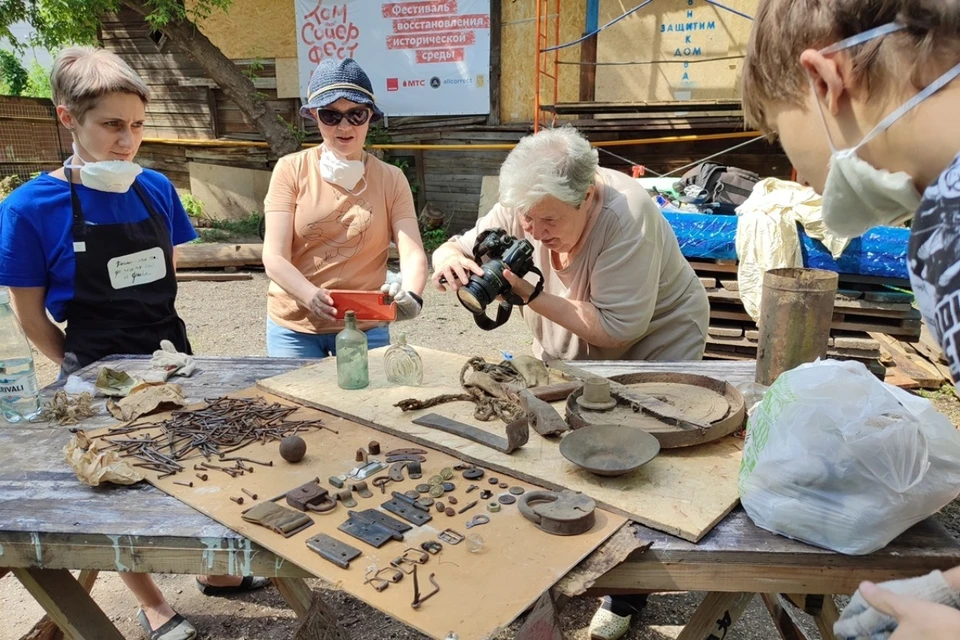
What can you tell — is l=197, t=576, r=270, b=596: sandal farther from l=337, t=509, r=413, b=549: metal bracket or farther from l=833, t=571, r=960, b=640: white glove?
l=833, t=571, r=960, b=640: white glove

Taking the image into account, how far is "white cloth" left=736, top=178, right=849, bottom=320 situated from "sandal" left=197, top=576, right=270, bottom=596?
353 centimetres

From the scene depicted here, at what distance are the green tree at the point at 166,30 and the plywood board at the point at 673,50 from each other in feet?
14.9

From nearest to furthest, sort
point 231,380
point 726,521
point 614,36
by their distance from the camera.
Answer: point 726,521, point 231,380, point 614,36

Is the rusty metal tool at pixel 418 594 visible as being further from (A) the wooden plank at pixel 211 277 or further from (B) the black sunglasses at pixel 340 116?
(A) the wooden plank at pixel 211 277

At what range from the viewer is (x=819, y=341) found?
2006 mm

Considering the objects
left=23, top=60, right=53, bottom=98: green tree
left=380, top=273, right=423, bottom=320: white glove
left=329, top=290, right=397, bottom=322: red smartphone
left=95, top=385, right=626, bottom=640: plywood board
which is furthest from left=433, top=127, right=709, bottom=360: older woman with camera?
left=23, top=60, right=53, bottom=98: green tree

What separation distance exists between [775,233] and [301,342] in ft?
10.7

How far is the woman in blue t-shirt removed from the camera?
2.42m

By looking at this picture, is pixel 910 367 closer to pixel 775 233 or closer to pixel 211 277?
pixel 775 233

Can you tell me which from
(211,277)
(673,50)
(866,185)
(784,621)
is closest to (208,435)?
(866,185)

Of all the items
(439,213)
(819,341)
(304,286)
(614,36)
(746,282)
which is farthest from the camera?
(439,213)

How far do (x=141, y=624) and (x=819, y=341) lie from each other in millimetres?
2711

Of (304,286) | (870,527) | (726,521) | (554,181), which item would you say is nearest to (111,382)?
(304,286)

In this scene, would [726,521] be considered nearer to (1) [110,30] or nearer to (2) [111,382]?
(2) [111,382]
